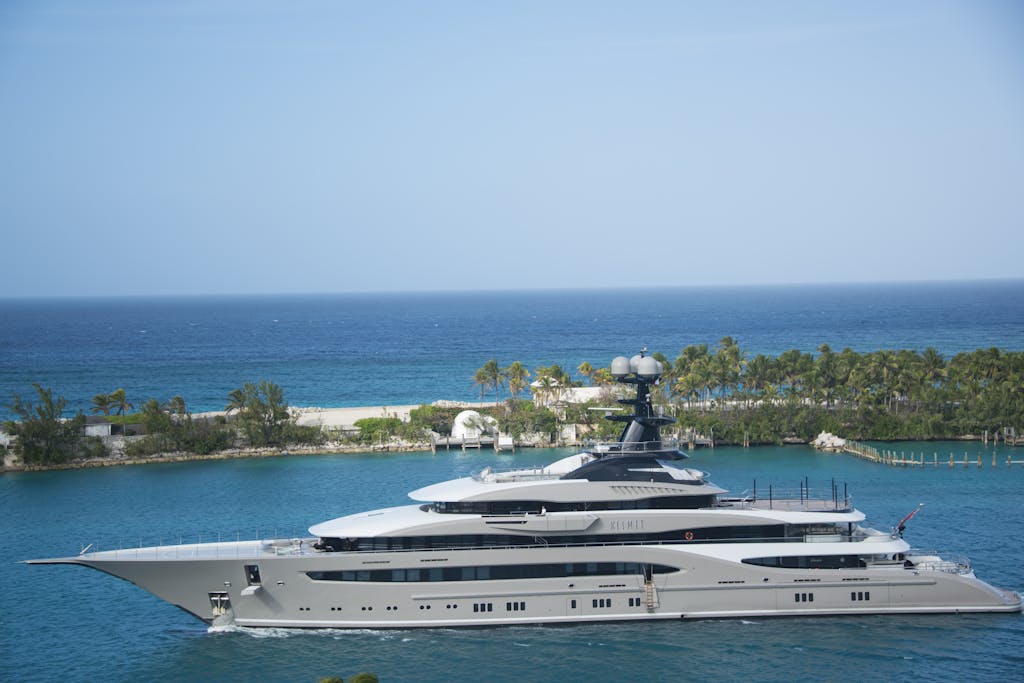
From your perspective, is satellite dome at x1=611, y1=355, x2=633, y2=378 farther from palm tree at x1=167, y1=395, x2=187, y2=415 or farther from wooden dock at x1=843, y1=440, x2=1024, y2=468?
palm tree at x1=167, y1=395, x2=187, y2=415

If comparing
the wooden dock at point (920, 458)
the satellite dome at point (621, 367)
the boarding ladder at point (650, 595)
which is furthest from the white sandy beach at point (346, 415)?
the boarding ladder at point (650, 595)

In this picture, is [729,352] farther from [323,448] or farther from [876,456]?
[323,448]

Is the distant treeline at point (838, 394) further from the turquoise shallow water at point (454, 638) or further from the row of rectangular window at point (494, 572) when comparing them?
the row of rectangular window at point (494, 572)

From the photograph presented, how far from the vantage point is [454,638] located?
27.6 metres

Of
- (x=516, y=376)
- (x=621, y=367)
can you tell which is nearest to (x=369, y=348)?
(x=516, y=376)

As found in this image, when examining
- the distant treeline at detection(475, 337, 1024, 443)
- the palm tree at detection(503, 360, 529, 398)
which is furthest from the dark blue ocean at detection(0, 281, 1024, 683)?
the palm tree at detection(503, 360, 529, 398)

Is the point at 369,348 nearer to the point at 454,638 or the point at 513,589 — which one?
the point at 513,589

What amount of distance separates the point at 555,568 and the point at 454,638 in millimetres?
3274

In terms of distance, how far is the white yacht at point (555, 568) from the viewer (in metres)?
28.3

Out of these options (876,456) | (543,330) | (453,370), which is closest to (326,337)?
(543,330)

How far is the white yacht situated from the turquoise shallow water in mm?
508

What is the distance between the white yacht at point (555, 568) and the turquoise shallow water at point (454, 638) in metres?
0.51

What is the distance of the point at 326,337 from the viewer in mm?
166875

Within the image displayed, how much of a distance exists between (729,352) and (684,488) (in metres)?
39.4
